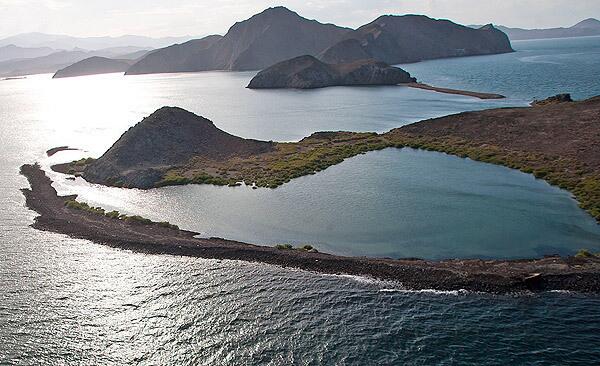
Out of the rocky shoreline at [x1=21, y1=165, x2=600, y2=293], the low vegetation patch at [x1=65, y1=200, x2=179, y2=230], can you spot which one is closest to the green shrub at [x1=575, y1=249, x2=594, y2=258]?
the rocky shoreline at [x1=21, y1=165, x2=600, y2=293]

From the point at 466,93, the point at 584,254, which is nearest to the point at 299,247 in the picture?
the point at 584,254

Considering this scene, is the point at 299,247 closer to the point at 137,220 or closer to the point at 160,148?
the point at 137,220

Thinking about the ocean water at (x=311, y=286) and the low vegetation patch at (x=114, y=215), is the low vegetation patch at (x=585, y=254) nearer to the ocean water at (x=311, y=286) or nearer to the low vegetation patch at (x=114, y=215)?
the ocean water at (x=311, y=286)

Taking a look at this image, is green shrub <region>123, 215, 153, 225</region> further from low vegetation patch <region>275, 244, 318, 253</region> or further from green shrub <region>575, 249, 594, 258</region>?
green shrub <region>575, 249, 594, 258</region>

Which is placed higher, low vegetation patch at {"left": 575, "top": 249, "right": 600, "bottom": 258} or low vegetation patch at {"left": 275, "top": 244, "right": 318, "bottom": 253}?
low vegetation patch at {"left": 575, "top": 249, "right": 600, "bottom": 258}

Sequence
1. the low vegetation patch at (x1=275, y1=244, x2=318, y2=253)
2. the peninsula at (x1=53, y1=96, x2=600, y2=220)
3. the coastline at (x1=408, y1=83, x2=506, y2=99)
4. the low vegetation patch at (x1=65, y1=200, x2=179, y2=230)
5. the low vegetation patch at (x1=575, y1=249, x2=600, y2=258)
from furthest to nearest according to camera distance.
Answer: the coastline at (x1=408, y1=83, x2=506, y2=99), the peninsula at (x1=53, y1=96, x2=600, y2=220), the low vegetation patch at (x1=65, y1=200, x2=179, y2=230), the low vegetation patch at (x1=275, y1=244, x2=318, y2=253), the low vegetation patch at (x1=575, y1=249, x2=600, y2=258)

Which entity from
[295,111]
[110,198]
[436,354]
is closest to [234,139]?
[110,198]

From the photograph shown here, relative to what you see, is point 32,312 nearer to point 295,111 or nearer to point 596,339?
point 596,339
